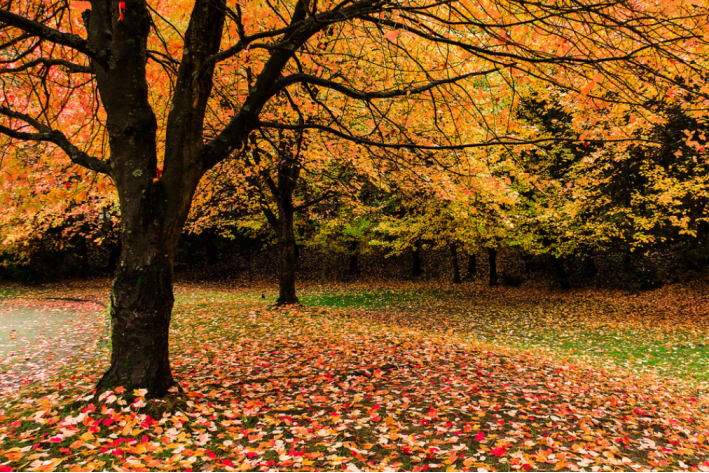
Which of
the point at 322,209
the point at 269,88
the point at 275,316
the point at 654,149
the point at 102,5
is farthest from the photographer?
the point at 322,209

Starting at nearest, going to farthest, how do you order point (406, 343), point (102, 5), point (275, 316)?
1. point (102, 5)
2. point (406, 343)
3. point (275, 316)

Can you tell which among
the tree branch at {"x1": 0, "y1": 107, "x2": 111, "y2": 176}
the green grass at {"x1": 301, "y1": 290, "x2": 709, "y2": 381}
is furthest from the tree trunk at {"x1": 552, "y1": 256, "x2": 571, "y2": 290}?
the tree branch at {"x1": 0, "y1": 107, "x2": 111, "y2": 176}

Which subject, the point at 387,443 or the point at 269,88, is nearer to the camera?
the point at 387,443

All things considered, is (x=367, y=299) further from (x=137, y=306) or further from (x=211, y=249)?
(x=211, y=249)

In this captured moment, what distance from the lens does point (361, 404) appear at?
5.10 m

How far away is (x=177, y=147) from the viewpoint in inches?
187

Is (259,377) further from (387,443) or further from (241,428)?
(387,443)

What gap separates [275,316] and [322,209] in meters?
11.6

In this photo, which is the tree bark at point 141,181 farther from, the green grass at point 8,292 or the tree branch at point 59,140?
the green grass at point 8,292

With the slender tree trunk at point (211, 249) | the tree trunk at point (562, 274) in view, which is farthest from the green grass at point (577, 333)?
the slender tree trunk at point (211, 249)

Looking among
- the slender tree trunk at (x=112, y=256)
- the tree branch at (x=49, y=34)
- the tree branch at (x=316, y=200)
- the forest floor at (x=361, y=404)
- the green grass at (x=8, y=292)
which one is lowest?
the green grass at (x=8, y=292)

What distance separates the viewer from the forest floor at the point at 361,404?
147 inches

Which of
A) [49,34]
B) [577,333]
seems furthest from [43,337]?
[577,333]

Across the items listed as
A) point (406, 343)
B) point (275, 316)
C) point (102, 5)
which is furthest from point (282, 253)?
point (102, 5)
